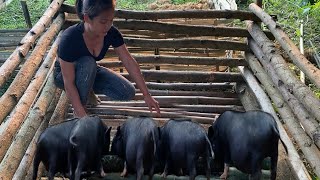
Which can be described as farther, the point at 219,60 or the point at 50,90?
the point at 219,60

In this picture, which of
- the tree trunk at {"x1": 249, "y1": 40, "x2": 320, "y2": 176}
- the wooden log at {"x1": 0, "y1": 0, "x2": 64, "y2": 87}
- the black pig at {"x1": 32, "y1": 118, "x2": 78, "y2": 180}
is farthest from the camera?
the wooden log at {"x1": 0, "y1": 0, "x2": 64, "y2": 87}

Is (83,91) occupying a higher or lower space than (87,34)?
lower

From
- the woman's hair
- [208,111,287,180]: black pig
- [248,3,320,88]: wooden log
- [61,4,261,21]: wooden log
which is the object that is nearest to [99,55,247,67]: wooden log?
[61,4,261,21]: wooden log

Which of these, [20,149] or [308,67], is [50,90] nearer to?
[20,149]

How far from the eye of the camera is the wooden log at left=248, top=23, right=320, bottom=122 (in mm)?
3361

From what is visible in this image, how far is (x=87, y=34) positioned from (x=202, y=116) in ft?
5.79

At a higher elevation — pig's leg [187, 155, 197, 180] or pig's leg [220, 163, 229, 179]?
pig's leg [187, 155, 197, 180]

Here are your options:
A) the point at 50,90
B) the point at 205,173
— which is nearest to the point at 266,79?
the point at 205,173

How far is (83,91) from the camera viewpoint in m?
4.14

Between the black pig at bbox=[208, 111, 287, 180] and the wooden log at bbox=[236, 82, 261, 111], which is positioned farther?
the wooden log at bbox=[236, 82, 261, 111]

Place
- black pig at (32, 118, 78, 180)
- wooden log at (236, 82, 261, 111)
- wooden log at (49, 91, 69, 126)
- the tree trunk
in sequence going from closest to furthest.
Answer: black pig at (32, 118, 78, 180) → the tree trunk → wooden log at (49, 91, 69, 126) → wooden log at (236, 82, 261, 111)

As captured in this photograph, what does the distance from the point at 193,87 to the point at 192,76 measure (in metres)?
0.15

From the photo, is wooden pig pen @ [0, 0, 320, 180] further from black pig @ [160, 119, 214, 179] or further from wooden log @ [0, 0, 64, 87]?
black pig @ [160, 119, 214, 179]

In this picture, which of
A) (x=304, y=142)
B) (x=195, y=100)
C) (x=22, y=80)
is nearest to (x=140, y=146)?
(x=22, y=80)
